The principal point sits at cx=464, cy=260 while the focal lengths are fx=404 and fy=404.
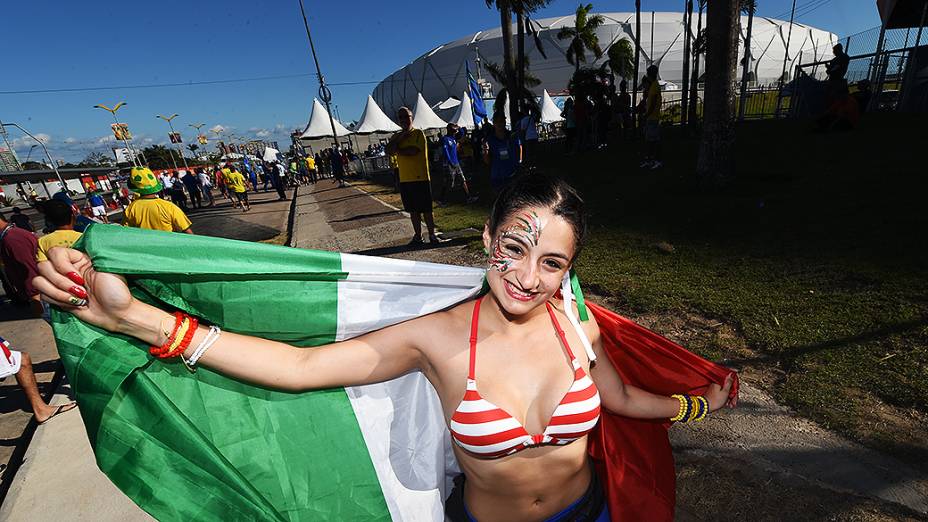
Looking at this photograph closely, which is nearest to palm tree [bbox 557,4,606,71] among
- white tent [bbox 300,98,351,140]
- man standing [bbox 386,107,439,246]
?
white tent [bbox 300,98,351,140]

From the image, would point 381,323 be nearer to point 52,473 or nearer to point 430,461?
point 430,461

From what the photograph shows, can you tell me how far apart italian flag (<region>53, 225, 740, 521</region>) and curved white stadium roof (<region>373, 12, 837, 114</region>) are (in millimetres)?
75483

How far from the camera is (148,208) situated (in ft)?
19.0

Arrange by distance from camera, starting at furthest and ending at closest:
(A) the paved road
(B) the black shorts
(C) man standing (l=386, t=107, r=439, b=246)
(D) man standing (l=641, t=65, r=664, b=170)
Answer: (D) man standing (l=641, t=65, r=664, b=170) < (B) the black shorts < (C) man standing (l=386, t=107, r=439, b=246) < (A) the paved road

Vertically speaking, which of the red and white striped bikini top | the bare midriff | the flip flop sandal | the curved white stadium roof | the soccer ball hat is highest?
the curved white stadium roof

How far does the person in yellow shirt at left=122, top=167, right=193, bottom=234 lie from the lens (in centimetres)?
575

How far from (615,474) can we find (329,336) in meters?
1.54

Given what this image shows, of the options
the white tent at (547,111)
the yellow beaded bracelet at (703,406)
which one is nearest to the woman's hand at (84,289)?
the yellow beaded bracelet at (703,406)

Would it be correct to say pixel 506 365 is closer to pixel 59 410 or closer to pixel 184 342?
pixel 184 342

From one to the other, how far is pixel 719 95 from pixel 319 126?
Result: 78.4 feet

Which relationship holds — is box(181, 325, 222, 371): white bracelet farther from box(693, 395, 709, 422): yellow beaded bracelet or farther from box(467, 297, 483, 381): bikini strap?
box(693, 395, 709, 422): yellow beaded bracelet

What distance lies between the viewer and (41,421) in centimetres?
406

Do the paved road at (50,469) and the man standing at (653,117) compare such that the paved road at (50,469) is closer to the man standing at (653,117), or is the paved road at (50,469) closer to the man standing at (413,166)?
the man standing at (413,166)

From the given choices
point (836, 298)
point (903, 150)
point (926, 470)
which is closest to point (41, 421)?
point (926, 470)
